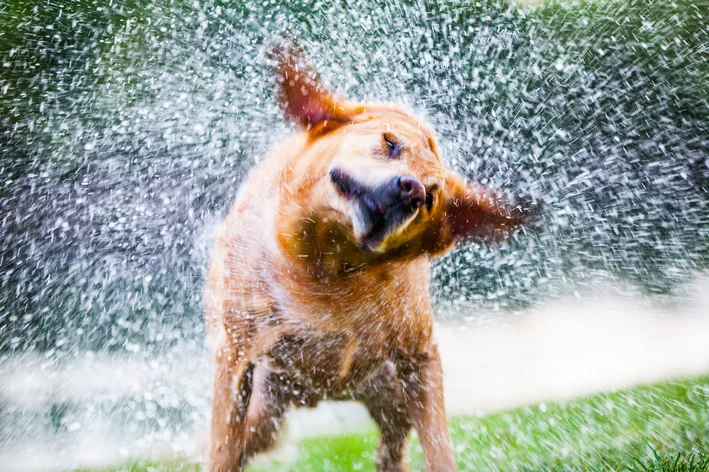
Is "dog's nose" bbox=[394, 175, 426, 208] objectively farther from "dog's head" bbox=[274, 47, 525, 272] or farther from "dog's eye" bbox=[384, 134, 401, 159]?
"dog's eye" bbox=[384, 134, 401, 159]

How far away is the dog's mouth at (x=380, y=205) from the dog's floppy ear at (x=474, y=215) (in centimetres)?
30

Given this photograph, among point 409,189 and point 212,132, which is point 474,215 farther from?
point 212,132

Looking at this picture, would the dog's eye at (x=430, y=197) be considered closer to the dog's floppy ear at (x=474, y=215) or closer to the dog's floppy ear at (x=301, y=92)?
the dog's floppy ear at (x=474, y=215)

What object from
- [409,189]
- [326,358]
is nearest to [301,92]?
[409,189]

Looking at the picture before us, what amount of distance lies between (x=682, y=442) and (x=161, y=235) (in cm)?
373

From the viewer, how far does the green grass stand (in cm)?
211

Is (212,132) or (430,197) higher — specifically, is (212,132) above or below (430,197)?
below

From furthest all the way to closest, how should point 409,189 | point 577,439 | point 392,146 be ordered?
point 577,439 < point 392,146 < point 409,189

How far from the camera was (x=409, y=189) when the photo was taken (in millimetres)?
1918

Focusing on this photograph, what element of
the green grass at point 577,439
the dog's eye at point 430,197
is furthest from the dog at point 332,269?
the green grass at point 577,439

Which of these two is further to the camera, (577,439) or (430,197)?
(577,439)

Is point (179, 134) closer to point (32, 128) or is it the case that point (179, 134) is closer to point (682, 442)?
point (32, 128)

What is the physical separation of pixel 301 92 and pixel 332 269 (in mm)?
671

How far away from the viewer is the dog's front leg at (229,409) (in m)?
2.32
